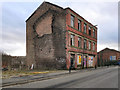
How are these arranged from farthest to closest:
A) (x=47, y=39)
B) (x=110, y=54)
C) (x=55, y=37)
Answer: (x=110, y=54)
(x=47, y=39)
(x=55, y=37)

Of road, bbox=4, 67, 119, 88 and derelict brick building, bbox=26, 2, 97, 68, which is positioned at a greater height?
derelict brick building, bbox=26, 2, 97, 68

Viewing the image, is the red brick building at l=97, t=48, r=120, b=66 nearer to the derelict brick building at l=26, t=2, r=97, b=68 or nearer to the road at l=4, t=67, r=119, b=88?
the derelict brick building at l=26, t=2, r=97, b=68

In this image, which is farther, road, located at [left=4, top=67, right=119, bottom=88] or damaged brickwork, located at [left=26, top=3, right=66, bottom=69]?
damaged brickwork, located at [left=26, top=3, right=66, bottom=69]

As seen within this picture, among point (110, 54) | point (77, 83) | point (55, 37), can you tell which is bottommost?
point (77, 83)

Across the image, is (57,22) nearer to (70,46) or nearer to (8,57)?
(70,46)

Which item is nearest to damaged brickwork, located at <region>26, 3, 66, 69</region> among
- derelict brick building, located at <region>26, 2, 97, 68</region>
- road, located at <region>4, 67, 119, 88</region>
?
derelict brick building, located at <region>26, 2, 97, 68</region>

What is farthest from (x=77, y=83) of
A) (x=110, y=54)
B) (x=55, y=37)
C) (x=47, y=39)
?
(x=110, y=54)

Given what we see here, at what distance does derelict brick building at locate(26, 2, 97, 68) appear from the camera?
78.9 feet

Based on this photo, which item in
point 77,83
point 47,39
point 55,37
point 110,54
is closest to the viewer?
point 77,83

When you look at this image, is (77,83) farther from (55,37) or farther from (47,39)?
(47,39)

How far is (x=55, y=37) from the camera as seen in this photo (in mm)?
24906

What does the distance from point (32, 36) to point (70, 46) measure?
29.6 feet

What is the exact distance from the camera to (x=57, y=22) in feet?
82.2

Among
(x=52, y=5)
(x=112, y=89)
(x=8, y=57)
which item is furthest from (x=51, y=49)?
(x=112, y=89)
